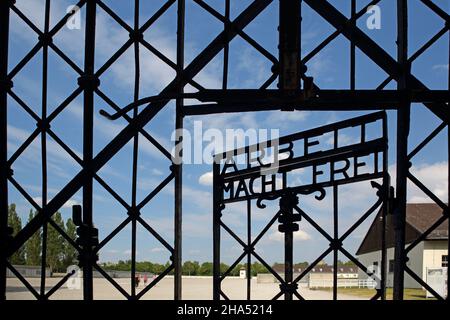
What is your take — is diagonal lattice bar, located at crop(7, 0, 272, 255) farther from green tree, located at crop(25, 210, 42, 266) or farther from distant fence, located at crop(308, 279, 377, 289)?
distant fence, located at crop(308, 279, 377, 289)

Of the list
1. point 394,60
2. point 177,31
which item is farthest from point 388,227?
→ point 177,31

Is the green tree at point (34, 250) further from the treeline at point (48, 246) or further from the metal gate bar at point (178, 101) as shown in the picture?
the metal gate bar at point (178, 101)

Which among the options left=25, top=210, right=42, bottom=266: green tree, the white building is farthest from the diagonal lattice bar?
the white building

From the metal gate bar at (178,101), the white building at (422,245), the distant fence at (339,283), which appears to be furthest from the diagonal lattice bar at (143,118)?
the distant fence at (339,283)

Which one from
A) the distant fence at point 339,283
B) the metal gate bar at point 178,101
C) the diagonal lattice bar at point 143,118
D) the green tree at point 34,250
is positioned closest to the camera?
the metal gate bar at point 178,101

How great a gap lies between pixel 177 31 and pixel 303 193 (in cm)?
163

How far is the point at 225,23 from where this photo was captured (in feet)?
11.4

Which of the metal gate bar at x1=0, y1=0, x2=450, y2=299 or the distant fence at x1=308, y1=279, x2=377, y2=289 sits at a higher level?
the metal gate bar at x1=0, y1=0, x2=450, y2=299

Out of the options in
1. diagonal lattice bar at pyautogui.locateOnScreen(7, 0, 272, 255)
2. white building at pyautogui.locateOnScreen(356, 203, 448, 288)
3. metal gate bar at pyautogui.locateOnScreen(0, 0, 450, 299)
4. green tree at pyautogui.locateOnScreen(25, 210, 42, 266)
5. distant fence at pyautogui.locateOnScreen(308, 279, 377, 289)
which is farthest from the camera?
distant fence at pyautogui.locateOnScreen(308, 279, 377, 289)

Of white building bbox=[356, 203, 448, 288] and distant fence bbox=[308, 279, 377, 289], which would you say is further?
distant fence bbox=[308, 279, 377, 289]

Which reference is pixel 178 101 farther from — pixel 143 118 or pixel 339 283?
pixel 339 283

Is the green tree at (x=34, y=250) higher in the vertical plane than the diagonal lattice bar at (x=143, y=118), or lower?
lower
